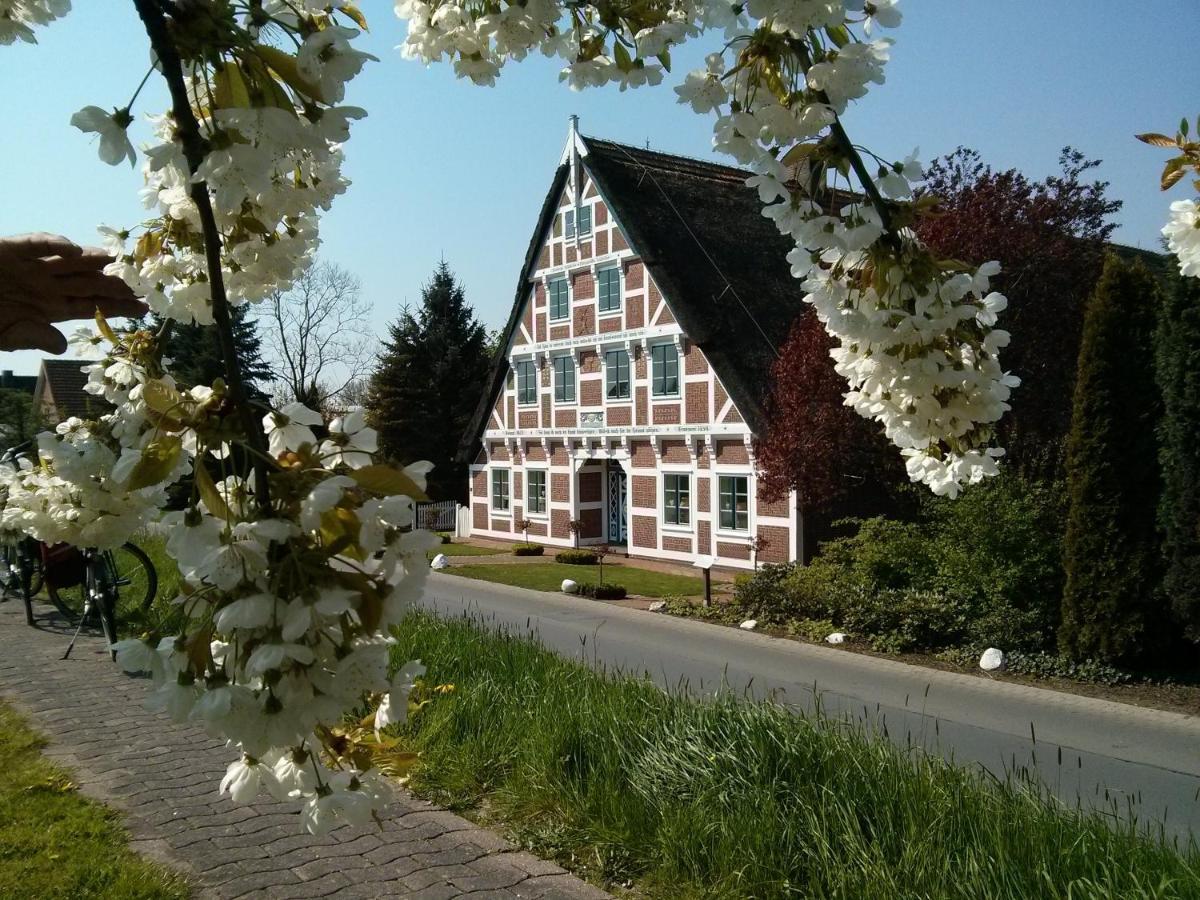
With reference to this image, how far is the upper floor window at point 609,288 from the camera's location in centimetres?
2283

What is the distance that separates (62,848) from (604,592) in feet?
44.6

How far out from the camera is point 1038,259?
50.9 feet

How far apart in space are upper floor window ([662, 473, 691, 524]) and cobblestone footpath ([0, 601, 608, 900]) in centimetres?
1561

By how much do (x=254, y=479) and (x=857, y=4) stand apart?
140 centimetres

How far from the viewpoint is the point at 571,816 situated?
4617 mm

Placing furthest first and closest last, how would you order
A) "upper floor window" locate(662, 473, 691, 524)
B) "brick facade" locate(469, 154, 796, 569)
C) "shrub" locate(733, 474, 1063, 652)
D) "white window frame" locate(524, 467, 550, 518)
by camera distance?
"white window frame" locate(524, 467, 550, 518) < "upper floor window" locate(662, 473, 691, 524) < "brick facade" locate(469, 154, 796, 569) < "shrub" locate(733, 474, 1063, 652)

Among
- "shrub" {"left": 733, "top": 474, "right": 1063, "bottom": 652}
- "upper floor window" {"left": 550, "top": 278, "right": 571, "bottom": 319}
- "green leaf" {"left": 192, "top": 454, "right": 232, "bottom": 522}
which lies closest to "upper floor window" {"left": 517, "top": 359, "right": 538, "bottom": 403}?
"upper floor window" {"left": 550, "top": 278, "right": 571, "bottom": 319}

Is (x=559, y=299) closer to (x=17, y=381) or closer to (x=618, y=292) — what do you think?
(x=618, y=292)

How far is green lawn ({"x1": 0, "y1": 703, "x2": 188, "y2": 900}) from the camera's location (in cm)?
385

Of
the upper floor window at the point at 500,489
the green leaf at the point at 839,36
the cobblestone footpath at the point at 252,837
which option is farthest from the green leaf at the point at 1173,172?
the upper floor window at the point at 500,489

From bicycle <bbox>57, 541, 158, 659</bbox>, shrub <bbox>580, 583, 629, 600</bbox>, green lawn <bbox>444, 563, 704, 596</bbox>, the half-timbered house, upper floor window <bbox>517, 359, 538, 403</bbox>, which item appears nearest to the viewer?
bicycle <bbox>57, 541, 158, 659</bbox>

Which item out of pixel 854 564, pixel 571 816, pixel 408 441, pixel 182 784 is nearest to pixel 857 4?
pixel 571 816

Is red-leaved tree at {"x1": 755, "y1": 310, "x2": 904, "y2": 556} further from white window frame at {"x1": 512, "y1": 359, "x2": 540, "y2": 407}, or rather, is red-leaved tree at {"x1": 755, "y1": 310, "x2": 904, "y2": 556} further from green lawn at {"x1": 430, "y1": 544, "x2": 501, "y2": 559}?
green lawn at {"x1": 430, "y1": 544, "x2": 501, "y2": 559}

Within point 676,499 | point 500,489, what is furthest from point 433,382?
point 676,499
